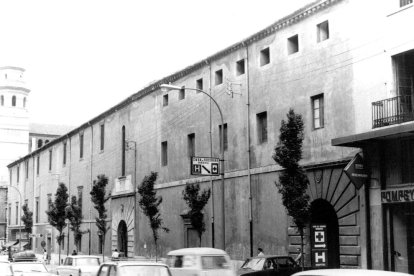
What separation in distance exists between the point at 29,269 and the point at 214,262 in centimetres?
728

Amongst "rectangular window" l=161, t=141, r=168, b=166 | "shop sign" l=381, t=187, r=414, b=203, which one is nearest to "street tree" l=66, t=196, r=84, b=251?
"rectangular window" l=161, t=141, r=168, b=166

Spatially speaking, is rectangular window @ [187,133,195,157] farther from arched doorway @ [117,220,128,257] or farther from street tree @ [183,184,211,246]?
arched doorway @ [117,220,128,257]

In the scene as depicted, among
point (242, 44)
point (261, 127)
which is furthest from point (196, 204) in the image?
point (242, 44)

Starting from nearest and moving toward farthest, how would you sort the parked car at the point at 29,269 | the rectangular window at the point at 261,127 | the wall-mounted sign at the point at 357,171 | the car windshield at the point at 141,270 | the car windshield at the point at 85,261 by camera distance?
the car windshield at the point at 141,270 < the parked car at the point at 29,269 < the wall-mounted sign at the point at 357,171 < the car windshield at the point at 85,261 < the rectangular window at the point at 261,127

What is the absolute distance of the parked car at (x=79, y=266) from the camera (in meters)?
25.1

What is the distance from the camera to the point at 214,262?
19375 millimetres

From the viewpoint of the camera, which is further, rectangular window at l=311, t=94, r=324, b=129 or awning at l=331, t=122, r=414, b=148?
rectangular window at l=311, t=94, r=324, b=129

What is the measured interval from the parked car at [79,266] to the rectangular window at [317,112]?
11.0 meters

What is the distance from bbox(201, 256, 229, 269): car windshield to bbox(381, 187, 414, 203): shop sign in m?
6.24

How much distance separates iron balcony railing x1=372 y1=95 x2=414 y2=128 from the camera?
20.9 m

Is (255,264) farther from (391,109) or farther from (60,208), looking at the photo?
(60,208)

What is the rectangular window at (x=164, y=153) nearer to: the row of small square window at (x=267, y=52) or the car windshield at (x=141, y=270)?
the row of small square window at (x=267, y=52)

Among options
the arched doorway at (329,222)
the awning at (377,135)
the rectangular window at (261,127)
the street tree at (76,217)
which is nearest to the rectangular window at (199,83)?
the rectangular window at (261,127)

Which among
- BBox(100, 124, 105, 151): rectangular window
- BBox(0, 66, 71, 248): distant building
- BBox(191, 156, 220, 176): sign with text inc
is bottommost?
BBox(191, 156, 220, 176): sign with text inc
